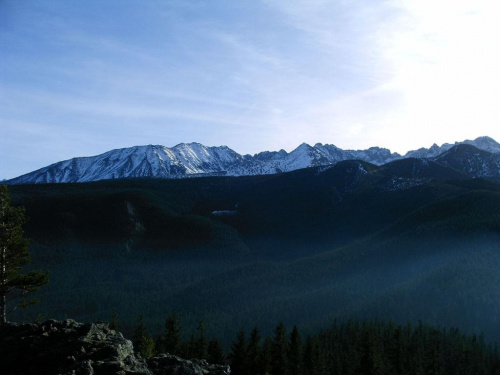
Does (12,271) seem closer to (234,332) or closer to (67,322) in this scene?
(67,322)

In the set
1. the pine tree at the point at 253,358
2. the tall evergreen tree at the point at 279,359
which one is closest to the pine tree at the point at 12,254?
the pine tree at the point at 253,358

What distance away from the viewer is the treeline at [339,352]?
83.6 meters

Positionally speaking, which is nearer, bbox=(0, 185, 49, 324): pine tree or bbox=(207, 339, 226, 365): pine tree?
bbox=(0, 185, 49, 324): pine tree

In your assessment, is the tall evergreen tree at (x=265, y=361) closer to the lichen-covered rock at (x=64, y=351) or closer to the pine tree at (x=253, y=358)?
the pine tree at (x=253, y=358)

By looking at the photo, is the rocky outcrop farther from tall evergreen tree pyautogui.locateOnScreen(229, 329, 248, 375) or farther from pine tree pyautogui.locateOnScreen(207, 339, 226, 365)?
pine tree pyautogui.locateOnScreen(207, 339, 226, 365)

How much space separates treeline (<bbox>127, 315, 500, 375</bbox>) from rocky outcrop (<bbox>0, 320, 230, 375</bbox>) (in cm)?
4978

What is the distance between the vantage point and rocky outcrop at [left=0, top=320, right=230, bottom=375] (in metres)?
27.3

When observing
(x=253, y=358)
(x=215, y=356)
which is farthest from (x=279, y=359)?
(x=215, y=356)

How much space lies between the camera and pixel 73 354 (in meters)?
28.6

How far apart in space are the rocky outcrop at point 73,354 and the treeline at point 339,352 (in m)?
49.8

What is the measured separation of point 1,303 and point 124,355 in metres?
16.3

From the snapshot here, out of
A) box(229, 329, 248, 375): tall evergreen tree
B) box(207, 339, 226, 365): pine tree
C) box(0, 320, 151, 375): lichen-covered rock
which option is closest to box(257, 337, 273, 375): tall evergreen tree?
box(229, 329, 248, 375): tall evergreen tree

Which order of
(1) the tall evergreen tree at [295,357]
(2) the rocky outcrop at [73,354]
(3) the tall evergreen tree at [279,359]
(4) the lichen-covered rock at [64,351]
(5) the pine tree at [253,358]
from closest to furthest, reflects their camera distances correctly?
(4) the lichen-covered rock at [64,351]
(2) the rocky outcrop at [73,354]
(5) the pine tree at [253,358]
(3) the tall evergreen tree at [279,359]
(1) the tall evergreen tree at [295,357]

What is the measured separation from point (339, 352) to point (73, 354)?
11963 centimetres
